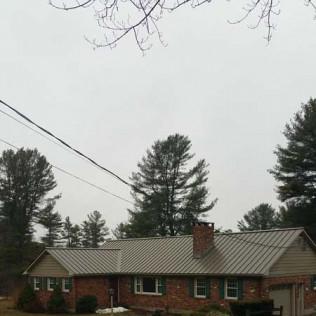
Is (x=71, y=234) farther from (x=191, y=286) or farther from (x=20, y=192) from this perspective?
(x=191, y=286)

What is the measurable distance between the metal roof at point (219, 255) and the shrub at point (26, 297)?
592 cm

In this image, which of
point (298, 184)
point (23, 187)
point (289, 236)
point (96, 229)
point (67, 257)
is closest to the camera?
point (289, 236)

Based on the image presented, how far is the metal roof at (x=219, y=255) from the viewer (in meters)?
27.3

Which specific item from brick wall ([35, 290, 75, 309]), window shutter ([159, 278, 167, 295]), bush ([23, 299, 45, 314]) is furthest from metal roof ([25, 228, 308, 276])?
bush ([23, 299, 45, 314])

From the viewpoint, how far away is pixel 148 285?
3162cm

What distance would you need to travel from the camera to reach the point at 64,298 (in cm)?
3195

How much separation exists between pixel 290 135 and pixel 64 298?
22.8 meters

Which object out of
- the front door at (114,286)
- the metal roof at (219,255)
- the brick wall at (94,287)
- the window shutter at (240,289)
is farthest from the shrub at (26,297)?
the window shutter at (240,289)

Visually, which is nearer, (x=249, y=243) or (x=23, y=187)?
(x=249, y=243)

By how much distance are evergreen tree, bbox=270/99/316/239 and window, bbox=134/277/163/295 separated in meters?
16.5

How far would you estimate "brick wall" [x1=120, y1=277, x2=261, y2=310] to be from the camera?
2648 centimetres

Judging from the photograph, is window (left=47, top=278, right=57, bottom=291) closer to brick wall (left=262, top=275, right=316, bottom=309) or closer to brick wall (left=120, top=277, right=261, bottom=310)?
brick wall (left=120, top=277, right=261, bottom=310)

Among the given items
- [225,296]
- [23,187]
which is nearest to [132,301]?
[225,296]

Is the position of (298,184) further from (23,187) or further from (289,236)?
(23,187)
